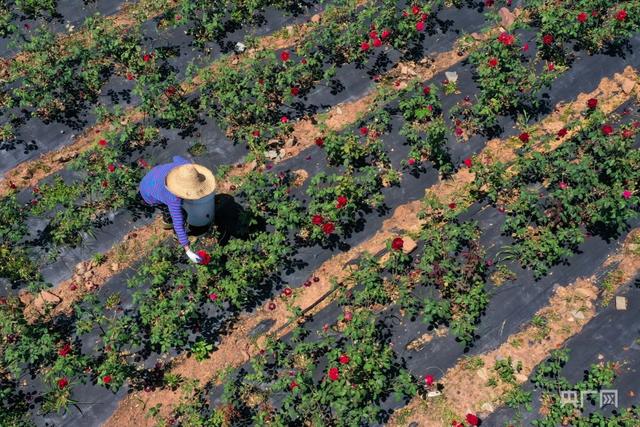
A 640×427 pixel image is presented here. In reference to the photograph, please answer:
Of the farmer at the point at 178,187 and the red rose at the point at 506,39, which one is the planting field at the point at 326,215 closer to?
the red rose at the point at 506,39

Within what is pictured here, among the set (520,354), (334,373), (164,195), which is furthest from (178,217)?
(520,354)

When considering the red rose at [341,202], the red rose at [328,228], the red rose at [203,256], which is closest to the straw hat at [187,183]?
the red rose at [203,256]

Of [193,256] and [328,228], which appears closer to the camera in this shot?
[193,256]

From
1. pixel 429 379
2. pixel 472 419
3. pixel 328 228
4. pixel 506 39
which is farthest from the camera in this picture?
pixel 506 39

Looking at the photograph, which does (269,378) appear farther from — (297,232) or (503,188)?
(503,188)

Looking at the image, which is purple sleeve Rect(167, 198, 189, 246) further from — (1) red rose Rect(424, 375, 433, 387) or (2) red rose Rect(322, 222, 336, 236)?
(1) red rose Rect(424, 375, 433, 387)

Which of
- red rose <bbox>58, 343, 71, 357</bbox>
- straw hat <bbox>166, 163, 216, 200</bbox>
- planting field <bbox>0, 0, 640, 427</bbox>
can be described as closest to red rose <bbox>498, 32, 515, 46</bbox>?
planting field <bbox>0, 0, 640, 427</bbox>

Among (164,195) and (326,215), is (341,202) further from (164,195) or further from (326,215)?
(164,195)
